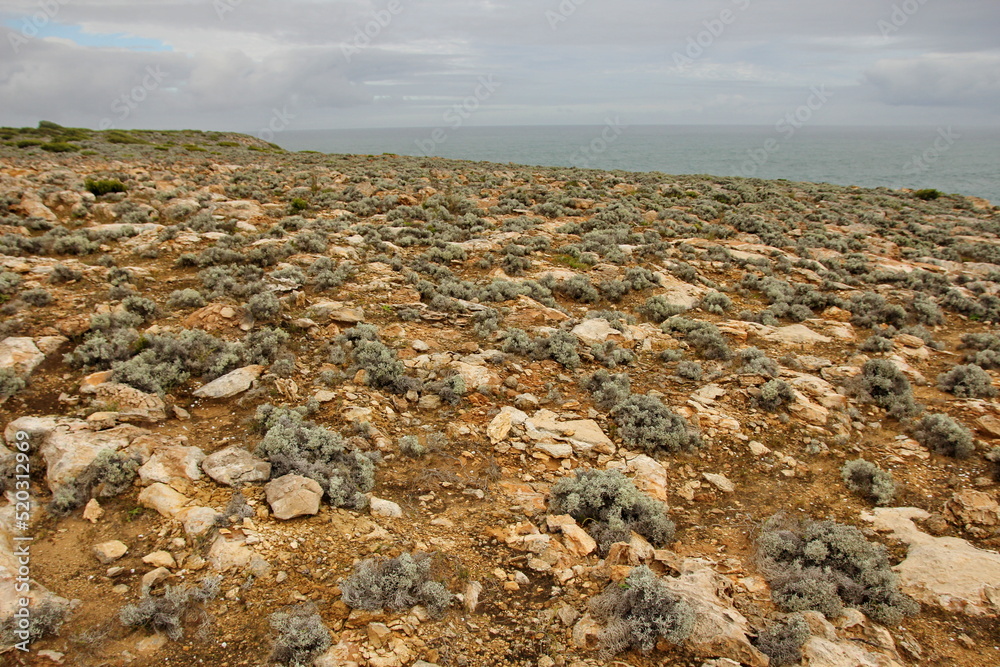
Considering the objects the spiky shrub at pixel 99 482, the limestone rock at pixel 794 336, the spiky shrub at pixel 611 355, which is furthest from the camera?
the limestone rock at pixel 794 336

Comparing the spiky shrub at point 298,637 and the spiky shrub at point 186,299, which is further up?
the spiky shrub at point 186,299

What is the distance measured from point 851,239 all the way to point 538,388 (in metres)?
19.7

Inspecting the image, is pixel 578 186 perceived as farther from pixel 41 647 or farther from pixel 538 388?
pixel 41 647

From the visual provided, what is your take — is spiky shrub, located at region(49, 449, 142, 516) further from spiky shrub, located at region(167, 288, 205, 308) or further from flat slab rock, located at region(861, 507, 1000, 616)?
flat slab rock, located at region(861, 507, 1000, 616)

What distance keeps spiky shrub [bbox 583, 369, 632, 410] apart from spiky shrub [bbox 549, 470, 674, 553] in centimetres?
196

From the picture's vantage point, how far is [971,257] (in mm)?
19578

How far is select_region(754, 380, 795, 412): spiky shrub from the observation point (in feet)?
27.3

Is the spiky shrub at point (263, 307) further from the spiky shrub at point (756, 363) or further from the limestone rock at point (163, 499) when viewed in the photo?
the spiky shrub at point (756, 363)

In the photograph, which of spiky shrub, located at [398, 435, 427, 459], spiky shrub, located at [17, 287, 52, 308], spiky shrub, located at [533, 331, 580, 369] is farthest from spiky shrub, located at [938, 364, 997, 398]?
spiky shrub, located at [17, 287, 52, 308]

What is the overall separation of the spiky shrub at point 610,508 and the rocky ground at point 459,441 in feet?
0.19

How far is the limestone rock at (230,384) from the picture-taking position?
746 cm

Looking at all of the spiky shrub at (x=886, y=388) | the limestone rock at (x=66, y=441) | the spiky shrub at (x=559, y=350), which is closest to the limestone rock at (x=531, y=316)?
the spiky shrub at (x=559, y=350)

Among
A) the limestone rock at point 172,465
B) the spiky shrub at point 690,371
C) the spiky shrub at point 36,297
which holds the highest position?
the spiky shrub at point 36,297

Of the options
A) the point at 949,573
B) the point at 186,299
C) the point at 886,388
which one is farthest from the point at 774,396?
the point at 186,299
